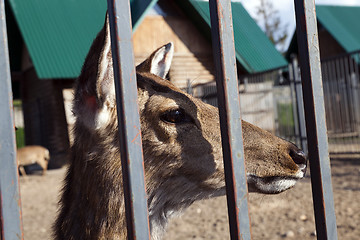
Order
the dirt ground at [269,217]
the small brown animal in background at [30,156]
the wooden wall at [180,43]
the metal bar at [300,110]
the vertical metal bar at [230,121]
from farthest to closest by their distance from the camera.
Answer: the wooden wall at [180,43]
the small brown animal in background at [30,156]
the metal bar at [300,110]
the dirt ground at [269,217]
the vertical metal bar at [230,121]

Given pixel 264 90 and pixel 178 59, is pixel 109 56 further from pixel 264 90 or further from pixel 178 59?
pixel 264 90

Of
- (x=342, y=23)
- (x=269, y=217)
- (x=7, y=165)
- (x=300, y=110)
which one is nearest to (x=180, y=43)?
(x=300, y=110)

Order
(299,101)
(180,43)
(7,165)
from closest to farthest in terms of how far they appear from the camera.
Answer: (7,165) < (299,101) < (180,43)

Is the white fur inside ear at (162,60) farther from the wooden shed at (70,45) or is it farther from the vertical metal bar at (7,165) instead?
the wooden shed at (70,45)

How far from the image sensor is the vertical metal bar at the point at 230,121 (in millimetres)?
1369

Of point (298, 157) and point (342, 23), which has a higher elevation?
point (342, 23)

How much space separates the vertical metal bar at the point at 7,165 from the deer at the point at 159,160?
0.72 metres

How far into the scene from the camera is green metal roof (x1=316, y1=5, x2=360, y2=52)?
19.9m

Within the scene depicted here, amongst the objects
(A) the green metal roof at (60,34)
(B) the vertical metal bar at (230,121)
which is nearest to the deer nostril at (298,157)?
(B) the vertical metal bar at (230,121)

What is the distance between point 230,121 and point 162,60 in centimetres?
163

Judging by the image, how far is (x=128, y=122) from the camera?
1272 mm

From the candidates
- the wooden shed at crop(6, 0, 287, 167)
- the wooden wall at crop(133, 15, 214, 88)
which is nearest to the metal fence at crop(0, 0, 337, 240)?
the wooden shed at crop(6, 0, 287, 167)

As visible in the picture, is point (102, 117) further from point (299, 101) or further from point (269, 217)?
point (299, 101)

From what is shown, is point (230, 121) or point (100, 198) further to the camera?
point (100, 198)
